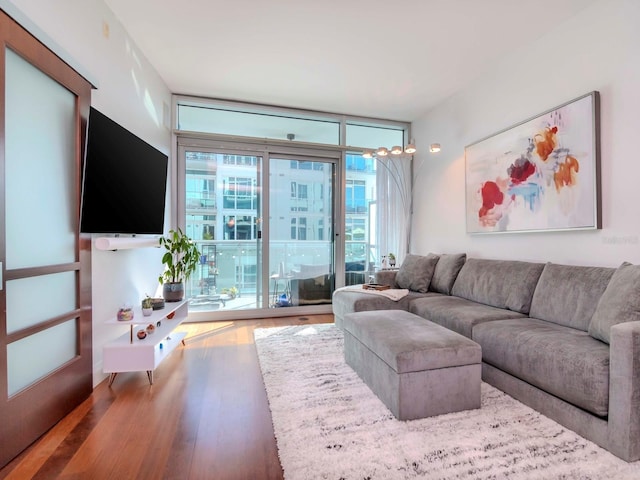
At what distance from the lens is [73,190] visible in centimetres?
194

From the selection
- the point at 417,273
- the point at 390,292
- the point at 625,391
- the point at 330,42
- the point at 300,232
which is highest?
the point at 330,42

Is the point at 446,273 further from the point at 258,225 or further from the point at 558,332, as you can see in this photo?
the point at 258,225

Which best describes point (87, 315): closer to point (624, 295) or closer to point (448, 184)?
point (624, 295)

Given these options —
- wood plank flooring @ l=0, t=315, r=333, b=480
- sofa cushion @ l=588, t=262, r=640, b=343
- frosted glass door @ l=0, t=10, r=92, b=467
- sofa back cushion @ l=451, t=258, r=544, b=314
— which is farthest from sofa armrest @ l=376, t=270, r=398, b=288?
frosted glass door @ l=0, t=10, r=92, b=467

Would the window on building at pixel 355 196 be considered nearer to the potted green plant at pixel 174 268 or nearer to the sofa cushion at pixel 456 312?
the sofa cushion at pixel 456 312

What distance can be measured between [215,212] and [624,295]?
3.75 m

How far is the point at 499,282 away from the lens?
2678 mm

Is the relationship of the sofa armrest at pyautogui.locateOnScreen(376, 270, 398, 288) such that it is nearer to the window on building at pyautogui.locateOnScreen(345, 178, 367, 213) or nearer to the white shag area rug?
the window on building at pyautogui.locateOnScreen(345, 178, 367, 213)

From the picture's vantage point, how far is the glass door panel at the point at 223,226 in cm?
389

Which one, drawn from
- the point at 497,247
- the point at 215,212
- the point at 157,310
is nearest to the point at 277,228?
the point at 215,212

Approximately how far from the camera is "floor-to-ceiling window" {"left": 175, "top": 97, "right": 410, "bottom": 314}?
3912 mm

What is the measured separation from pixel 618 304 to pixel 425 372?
107 centimetres

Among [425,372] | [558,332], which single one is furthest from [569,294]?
[425,372]

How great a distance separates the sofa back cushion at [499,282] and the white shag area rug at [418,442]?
776 millimetres
